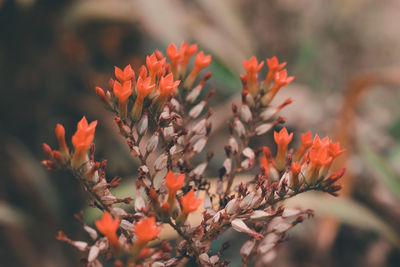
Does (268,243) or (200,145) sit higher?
(200,145)

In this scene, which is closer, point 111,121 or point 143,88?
point 143,88

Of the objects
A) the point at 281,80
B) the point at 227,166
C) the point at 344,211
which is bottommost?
the point at 344,211

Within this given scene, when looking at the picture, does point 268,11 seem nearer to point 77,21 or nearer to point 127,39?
point 127,39

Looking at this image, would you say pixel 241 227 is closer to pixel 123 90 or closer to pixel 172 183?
pixel 172 183

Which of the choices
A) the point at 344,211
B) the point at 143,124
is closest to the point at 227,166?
the point at 143,124

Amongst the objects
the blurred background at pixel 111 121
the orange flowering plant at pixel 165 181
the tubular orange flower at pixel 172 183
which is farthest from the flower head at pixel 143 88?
the blurred background at pixel 111 121
